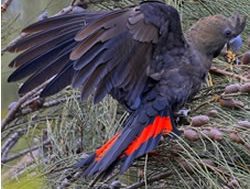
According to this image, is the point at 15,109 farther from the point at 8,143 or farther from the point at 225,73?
the point at 225,73

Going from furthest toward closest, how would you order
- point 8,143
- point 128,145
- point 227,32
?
point 8,143, point 227,32, point 128,145

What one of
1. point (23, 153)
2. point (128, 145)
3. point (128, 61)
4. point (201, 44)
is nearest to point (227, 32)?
point (201, 44)

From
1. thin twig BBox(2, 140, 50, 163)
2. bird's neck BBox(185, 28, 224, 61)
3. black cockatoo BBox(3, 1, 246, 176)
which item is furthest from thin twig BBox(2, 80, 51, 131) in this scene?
bird's neck BBox(185, 28, 224, 61)

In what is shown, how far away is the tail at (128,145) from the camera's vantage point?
872mm

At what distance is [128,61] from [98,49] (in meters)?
0.08

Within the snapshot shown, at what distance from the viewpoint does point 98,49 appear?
3.18 ft

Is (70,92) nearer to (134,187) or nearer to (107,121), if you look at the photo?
(107,121)

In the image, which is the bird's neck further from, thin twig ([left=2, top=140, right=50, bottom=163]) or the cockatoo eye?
thin twig ([left=2, top=140, right=50, bottom=163])

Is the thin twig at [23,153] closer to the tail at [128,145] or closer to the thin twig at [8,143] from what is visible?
the thin twig at [8,143]

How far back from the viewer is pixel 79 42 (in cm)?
95

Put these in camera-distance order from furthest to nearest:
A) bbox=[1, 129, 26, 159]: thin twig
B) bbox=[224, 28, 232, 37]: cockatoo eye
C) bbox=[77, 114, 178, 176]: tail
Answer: bbox=[1, 129, 26, 159]: thin twig, bbox=[224, 28, 232, 37]: cockatoo eye, bbox=[77, 114, 178, 176]: tail

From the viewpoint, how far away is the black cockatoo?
0.94 meters

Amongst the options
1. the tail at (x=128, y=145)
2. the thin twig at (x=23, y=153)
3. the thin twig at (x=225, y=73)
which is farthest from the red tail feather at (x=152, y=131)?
the thin twig at (x=23, y=153)

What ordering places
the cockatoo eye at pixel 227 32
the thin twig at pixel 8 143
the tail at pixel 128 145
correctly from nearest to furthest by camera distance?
the tail at pixel 128 145, the cockatoo eye at pixel 227 32, the thin twig at pixel 8 143
